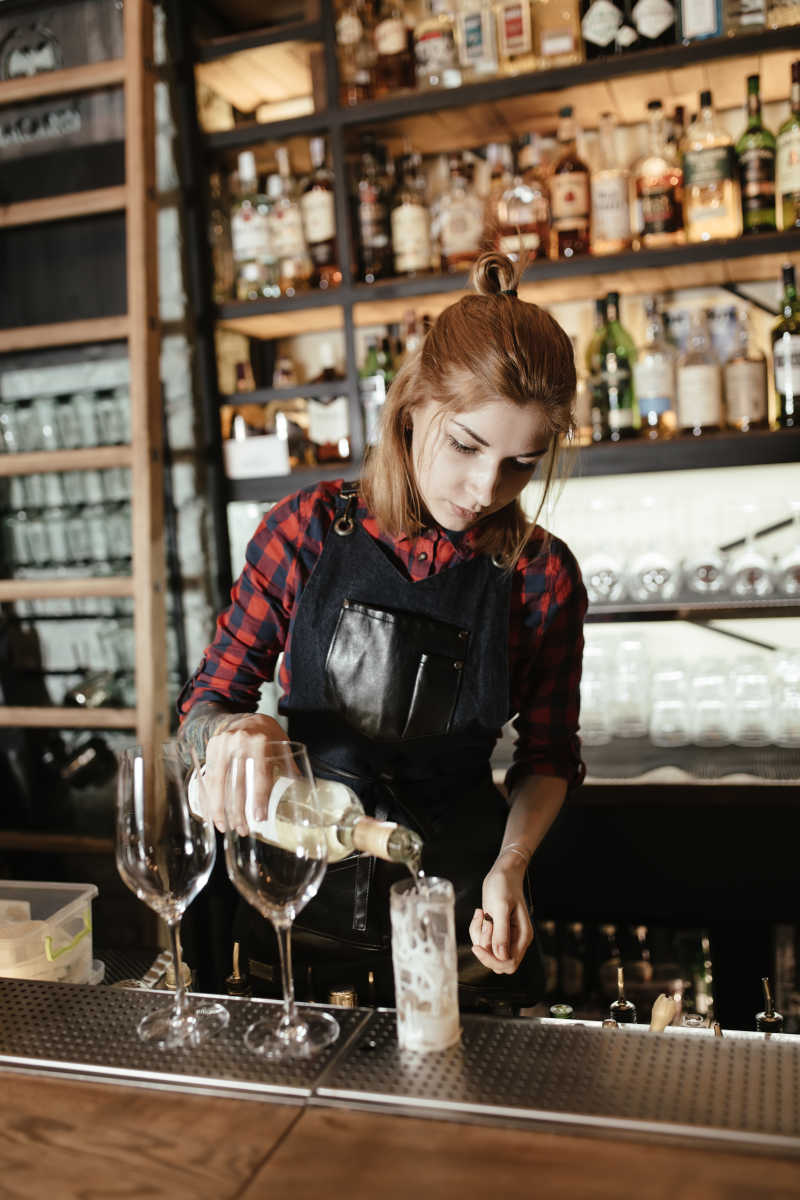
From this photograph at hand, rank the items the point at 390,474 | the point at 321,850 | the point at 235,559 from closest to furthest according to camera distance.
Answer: the point at 321,850 < the point at 390,474 < the point at 235,559

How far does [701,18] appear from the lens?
7.74 ft

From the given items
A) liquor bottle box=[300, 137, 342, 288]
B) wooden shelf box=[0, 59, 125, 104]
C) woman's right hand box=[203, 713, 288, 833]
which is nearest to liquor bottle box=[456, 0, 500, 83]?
liquor bottle box=[300, 137, 342, 288]

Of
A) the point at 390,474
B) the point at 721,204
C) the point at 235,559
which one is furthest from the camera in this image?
the point at 235,559

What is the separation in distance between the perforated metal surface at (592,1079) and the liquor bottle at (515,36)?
224cm

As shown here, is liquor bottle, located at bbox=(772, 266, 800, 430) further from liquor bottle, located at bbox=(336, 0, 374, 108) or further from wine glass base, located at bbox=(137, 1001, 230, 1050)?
wine glass base, located at bbox=(137, 1001, 230, 1050)

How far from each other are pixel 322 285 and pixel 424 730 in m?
1.60

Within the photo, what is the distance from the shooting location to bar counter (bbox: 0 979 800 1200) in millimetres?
711

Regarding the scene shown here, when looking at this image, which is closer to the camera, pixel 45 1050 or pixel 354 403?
pixel 45 1050

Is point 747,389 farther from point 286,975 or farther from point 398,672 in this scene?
point 286,975

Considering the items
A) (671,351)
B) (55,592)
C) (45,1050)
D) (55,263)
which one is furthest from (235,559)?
(45,1050)

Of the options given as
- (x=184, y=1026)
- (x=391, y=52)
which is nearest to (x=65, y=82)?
(x=391, y=52)

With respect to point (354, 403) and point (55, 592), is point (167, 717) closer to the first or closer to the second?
point (55, 592)

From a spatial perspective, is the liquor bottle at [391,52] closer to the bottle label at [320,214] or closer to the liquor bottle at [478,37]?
the liquor bottle at [478,37]

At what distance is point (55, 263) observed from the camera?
300 centimetres
